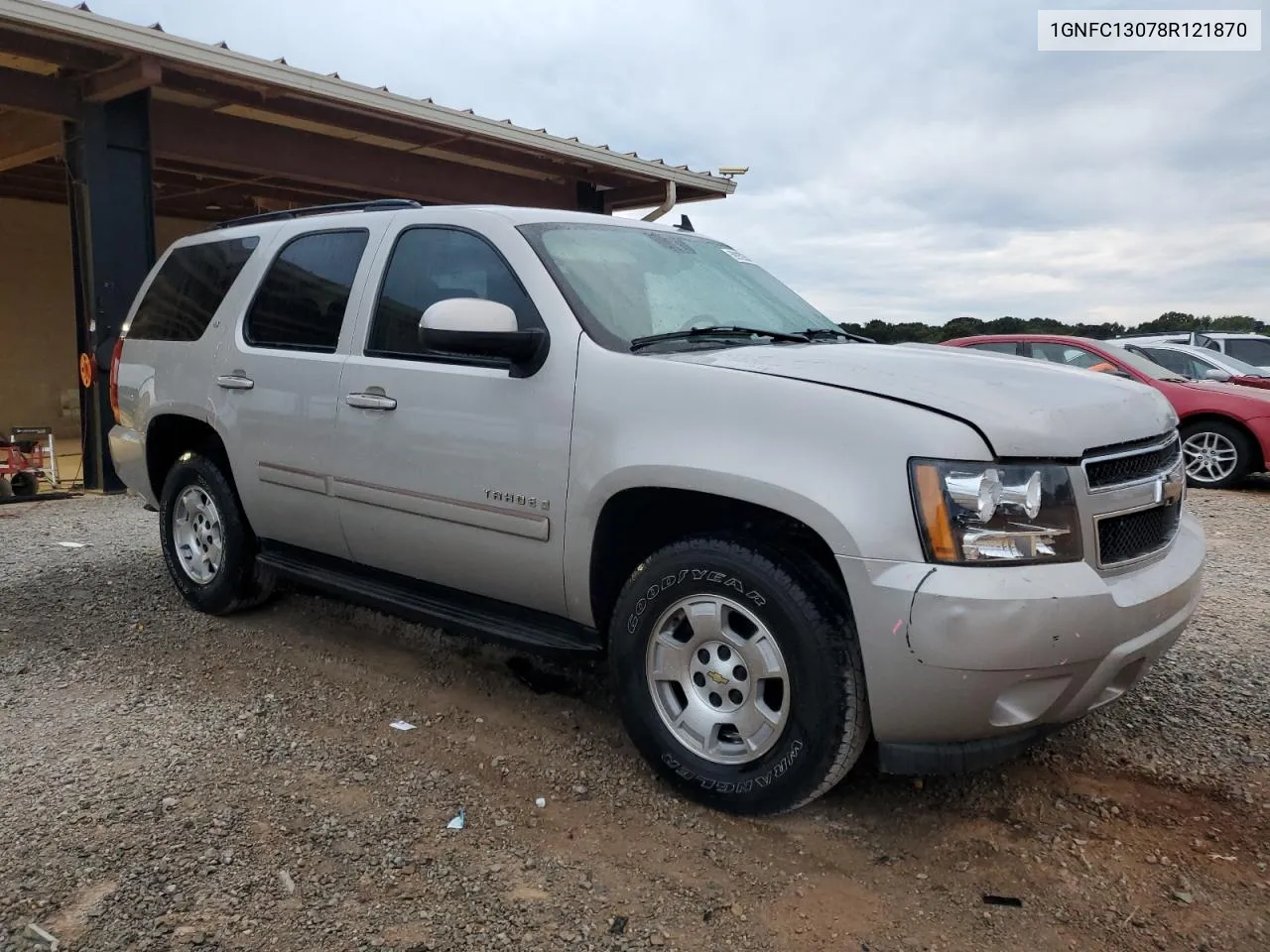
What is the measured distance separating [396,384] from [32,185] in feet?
46.6

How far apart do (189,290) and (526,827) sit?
11.4 feet

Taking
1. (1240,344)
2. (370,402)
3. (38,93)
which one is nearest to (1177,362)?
(1240,344)

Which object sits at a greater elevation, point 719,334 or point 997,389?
point 719,334

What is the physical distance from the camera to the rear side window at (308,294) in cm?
416

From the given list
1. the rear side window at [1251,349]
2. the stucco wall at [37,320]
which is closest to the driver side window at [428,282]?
the stucco wall at [37,320]

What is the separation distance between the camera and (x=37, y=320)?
1645 cm

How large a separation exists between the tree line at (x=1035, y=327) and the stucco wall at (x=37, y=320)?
1284 centimetres

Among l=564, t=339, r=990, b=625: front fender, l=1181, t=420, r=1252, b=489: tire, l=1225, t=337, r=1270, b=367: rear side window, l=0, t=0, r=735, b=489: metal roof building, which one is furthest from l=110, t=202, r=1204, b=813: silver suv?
l=1225, t=337, r=1270, b=367: rear side window

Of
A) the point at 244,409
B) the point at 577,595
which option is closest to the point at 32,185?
the point at 244,409

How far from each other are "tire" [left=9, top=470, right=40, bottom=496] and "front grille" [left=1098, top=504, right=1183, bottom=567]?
35.1 ft

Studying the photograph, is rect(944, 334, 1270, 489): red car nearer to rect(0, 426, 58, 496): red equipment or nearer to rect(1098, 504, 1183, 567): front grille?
rect(1098, 504, 1183, 567): front grille

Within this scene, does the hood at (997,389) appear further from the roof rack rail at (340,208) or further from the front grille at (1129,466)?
the roof rack rail at (340,208)

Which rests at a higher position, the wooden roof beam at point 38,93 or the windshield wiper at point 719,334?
the wooden roof beam at point 38,93

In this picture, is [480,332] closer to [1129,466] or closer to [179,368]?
[1129,466]
